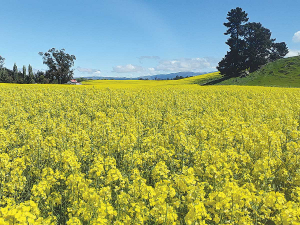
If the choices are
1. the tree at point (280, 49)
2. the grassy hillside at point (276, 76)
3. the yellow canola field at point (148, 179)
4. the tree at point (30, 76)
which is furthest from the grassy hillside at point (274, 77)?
the tree at point (30, 76)

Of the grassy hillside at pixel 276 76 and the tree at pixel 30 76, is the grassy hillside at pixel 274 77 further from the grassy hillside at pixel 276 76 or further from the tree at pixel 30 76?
the tree at pixel 30 76

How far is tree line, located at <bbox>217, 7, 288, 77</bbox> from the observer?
66938 millimetres

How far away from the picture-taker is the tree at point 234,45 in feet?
222

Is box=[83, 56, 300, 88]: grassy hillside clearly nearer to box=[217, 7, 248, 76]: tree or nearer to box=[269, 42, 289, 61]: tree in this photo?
box=[217, 7, 248, 76]: tree

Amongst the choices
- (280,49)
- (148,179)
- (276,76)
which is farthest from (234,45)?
(148,179)

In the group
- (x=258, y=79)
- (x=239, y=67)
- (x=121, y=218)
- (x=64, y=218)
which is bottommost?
(x=64, y=218)

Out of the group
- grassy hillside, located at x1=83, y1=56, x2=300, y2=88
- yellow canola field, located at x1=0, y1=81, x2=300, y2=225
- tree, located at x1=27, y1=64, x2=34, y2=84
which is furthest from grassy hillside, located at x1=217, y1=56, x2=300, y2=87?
tree, located at x1=27, y1=64, x2=34, y2=84

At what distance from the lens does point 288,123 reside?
1139 cm

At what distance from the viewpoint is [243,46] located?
67.2m

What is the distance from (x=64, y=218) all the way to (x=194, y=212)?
10.8 ft

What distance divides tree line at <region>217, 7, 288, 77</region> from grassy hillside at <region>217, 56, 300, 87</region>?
4453 millimetres

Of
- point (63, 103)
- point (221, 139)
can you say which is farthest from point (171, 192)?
point (63, 103)

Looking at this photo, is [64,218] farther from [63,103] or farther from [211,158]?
[63,103]

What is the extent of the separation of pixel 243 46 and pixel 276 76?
15282 millimetres
